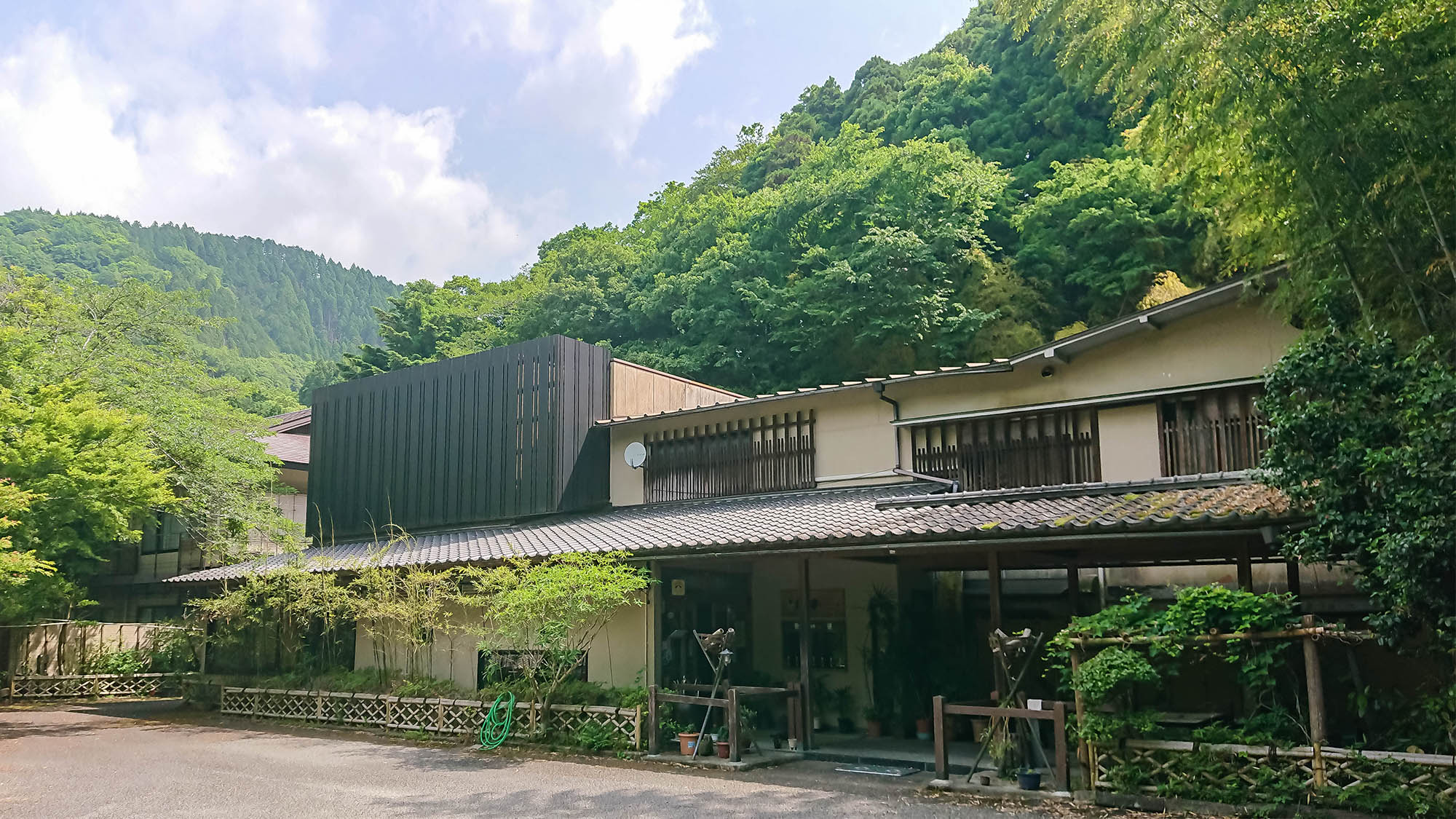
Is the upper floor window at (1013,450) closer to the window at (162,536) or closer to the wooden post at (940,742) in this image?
the wooden post at (940,742)

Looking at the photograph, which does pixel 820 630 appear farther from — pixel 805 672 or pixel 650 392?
pixel 650 392

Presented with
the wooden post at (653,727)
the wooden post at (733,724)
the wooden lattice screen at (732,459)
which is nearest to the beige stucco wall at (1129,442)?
the wooden lattice screen at (732,459)

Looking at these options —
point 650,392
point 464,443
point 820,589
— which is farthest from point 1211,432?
point 464,443

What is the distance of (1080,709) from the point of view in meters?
8.75

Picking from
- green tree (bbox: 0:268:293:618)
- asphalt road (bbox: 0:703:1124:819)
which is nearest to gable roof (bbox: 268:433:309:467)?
green tree (bbox: 0:268:293:618)

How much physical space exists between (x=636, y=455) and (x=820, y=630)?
13.9ft

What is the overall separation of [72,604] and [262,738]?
11854 mm

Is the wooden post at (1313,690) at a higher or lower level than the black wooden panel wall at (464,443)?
lower

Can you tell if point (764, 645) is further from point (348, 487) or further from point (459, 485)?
point (348, 487)

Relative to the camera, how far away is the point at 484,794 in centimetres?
962

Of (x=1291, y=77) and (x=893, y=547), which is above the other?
(x=1291, y=77)

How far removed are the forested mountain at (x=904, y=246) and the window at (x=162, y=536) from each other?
496 inches

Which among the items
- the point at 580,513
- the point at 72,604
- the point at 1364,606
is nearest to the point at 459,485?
the point at 580,513

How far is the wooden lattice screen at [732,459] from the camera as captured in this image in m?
15.3
